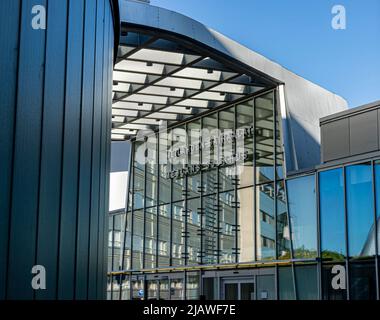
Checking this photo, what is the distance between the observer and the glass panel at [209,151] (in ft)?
89.2

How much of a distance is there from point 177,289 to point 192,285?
102 centimetres

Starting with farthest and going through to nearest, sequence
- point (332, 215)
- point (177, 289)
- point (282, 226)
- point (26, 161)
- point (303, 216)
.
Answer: point (177, 289) < point (282, 226) < point (303, 216) < point (332, 215) < point (26, 161)

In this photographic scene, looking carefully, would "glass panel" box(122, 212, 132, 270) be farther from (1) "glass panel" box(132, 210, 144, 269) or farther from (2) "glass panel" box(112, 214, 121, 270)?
(2) "glass panel" box(112, 214, 121, 270)

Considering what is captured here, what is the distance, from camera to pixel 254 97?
25.3 m

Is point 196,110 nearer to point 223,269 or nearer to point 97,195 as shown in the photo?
point 223,269

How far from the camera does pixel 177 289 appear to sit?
27.5 metres

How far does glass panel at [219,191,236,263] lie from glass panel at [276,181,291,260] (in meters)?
2.71

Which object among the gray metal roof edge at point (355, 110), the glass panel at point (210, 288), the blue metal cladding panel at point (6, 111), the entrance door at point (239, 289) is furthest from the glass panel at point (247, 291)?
the blue metal cladding panel at point (6, 111)

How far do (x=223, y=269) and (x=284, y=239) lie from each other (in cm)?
363

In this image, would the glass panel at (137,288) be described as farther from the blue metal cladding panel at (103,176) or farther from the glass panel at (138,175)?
the blue metal cladding panel at (103,176)

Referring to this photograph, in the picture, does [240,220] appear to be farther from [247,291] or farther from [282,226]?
[247,291]

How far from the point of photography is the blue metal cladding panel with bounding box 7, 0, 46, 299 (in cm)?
495

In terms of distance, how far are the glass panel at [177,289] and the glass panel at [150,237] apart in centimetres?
180

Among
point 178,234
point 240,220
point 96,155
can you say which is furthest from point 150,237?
point 96,155
